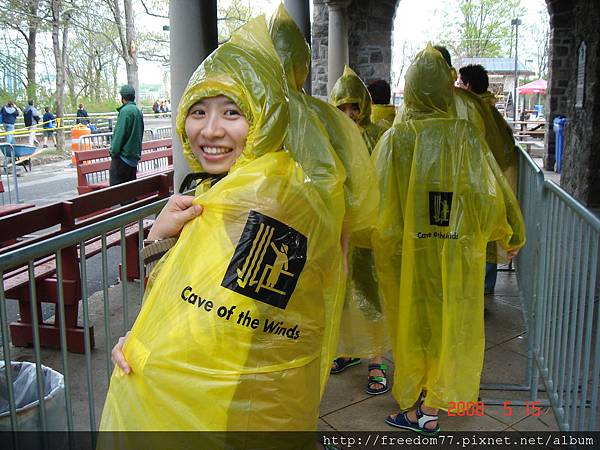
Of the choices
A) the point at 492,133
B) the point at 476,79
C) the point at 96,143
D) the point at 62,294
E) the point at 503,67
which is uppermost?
the point at 503,67

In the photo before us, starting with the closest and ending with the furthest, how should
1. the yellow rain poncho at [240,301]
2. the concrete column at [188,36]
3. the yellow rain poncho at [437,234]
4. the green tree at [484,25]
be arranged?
the yellow rain poncho at [240,301] → the yellow rain poncho at [437,234] → the concrete column at [188,36] → the green tree at [484,25]

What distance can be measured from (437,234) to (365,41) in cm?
901

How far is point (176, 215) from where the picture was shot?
154 centimetres

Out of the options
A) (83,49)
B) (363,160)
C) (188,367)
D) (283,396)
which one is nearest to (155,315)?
(188,367)

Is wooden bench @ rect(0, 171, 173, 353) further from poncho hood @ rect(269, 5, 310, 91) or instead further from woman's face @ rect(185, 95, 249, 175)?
woman's face @ rect(185, 95, 249, 175)

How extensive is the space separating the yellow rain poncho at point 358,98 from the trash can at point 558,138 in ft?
27.1

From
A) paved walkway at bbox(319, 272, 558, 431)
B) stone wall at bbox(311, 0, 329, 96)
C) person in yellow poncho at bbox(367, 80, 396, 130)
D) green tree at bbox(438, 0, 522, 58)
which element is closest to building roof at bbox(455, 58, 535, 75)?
green tree at bbox(438, 0, 522, 58)

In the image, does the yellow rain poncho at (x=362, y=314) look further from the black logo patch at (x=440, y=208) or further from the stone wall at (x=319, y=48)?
the stone wall at (x=319, y=48)

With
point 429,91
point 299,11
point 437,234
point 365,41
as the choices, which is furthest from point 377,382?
point 365,41

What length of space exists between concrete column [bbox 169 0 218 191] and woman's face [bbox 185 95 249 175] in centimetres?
299

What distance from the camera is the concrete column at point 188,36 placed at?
4625 millimetres

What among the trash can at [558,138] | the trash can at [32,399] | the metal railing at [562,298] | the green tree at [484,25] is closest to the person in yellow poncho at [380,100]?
the metal railing at [562,298]

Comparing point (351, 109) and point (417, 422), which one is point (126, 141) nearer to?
point (351, 109)

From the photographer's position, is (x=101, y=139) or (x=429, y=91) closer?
(x=429, y=91)
